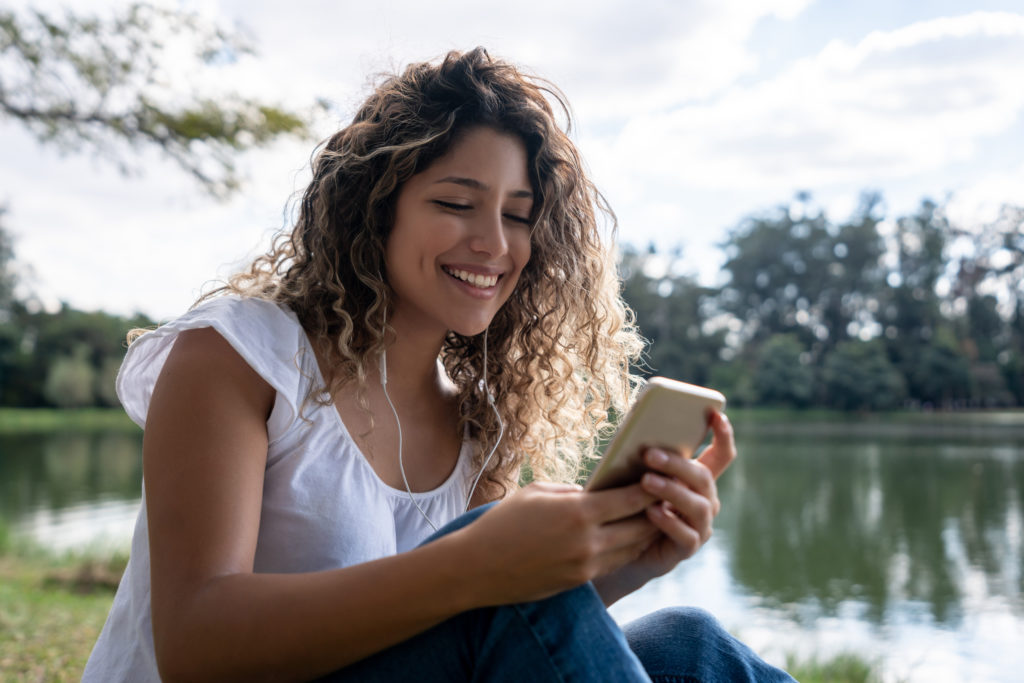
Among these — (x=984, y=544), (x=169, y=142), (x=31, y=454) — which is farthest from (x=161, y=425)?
(x=31, y=454)

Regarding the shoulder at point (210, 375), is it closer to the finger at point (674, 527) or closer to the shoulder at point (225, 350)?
the shoulder at point (225, 350)

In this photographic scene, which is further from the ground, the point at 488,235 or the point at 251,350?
the point at 488,235

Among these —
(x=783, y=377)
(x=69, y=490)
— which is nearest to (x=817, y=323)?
(x=783, y=377)

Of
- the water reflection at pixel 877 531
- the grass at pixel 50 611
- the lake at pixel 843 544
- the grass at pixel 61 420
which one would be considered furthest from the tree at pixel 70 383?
the grass at pixel 50 611

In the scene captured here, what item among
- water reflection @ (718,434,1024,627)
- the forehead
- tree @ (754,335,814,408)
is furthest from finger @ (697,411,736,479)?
tree @ (754,335,814,408)

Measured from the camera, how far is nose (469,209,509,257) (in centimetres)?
138

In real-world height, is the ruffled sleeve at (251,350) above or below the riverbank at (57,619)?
above

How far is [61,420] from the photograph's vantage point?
25.7m

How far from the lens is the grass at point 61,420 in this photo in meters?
23.9

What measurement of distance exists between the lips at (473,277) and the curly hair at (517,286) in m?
0.12

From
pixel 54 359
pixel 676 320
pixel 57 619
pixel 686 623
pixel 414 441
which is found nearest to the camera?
pixel 686 623

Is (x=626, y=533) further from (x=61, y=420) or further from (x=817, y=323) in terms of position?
(x=817, y=323)

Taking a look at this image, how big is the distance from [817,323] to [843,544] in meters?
26.4

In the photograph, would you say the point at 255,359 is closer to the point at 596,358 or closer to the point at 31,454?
the point at 596,358
